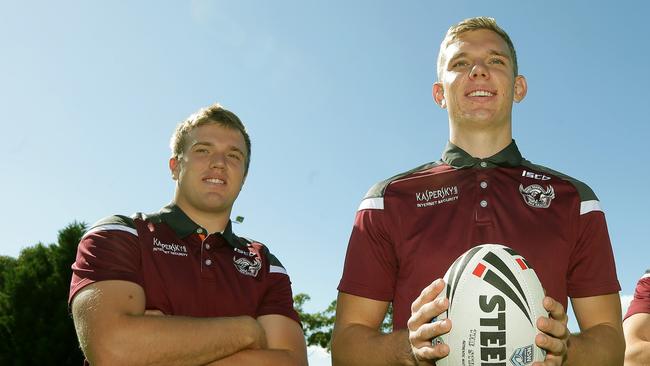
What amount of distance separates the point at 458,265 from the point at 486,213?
26.0 inches

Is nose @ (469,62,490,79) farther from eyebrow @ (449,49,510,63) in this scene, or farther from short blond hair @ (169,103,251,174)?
short blond hair @ (169,103,251,174)

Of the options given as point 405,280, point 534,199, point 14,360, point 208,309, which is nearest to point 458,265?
point 405,280

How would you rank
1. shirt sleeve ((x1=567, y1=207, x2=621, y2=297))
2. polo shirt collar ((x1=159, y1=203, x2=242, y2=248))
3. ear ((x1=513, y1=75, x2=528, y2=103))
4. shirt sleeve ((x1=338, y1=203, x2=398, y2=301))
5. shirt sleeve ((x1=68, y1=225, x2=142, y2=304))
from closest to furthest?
1. shirt sleeve ((x1=567, y1=207, x2=621, y2=297))
2. shirt sleeve ((x1=338, y1=203, x2=398, y2=301))
3. ear ((x1=513, y1=75, x2=528, y2=103))
4. shirt sleeve ((x1=68, y1=225, x2=142, y2=304))
5. polo shirt collar ((x1=159, y1=203, x2=242, y2=248))

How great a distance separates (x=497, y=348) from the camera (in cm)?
308

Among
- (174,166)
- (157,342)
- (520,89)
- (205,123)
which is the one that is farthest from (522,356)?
(174,166)

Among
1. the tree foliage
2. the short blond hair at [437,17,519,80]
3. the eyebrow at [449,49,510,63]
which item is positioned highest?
the short blond hair at [437,17,519,80]

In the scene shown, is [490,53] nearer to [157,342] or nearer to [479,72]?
[479,72]

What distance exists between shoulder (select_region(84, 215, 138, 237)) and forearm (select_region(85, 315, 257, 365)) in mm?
830

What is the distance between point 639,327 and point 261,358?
12.0 feet

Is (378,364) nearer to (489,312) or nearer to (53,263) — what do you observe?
(489,312)

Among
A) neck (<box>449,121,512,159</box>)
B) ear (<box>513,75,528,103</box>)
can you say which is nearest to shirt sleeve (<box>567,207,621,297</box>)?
neck (<box>449,121,512,159</box>)

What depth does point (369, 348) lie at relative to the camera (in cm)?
373

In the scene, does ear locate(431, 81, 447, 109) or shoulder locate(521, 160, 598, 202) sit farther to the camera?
ear locate(431, 81, 447, 109)

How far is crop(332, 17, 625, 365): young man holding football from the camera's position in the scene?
12.5 ft
